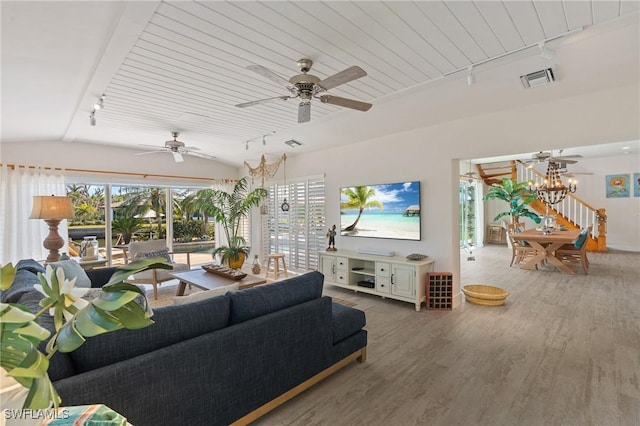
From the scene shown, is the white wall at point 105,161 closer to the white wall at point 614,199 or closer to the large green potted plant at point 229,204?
the large green potted plant at point 229,204

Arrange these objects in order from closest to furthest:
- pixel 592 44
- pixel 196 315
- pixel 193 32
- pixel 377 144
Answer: pixel 196 315 < pixel 193 32 < pixel 592 44 < pixel 377 144

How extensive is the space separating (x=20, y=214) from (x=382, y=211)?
219 inches

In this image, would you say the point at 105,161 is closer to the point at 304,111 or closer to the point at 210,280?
the point at 210,280

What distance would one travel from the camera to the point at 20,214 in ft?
15.1

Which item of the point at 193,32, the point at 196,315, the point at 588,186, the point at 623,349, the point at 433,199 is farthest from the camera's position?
the point at 588,186

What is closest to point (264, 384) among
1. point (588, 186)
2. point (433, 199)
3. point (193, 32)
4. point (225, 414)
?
point (225, 414)

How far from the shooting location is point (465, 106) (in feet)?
11.8

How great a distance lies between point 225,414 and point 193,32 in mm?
2562

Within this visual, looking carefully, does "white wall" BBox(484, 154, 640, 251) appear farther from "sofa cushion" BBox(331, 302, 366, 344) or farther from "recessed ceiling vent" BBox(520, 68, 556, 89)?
"sofa cushion" BBox(331, 302, 366, 344)

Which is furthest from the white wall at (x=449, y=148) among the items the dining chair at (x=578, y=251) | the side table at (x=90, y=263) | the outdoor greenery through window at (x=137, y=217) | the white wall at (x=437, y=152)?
the side table at (x=90, y=263)

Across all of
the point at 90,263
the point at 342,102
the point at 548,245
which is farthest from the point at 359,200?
the point at 548,245

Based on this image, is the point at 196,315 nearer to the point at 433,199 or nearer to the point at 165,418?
the point at 165,418

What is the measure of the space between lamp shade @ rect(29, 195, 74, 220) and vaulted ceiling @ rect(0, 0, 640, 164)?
1.00 m

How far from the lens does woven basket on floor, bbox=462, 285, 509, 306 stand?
4180mm
